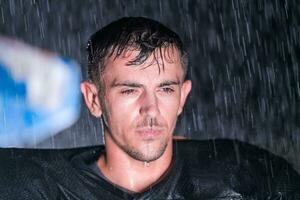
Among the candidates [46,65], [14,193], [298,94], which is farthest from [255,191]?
[46,65]

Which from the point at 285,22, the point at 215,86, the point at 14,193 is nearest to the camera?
the point at 14,193

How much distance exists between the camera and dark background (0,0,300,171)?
3.41 metres

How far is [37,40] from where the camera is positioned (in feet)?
11.4

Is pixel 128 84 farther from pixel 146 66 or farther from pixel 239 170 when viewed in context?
pixel 239 170

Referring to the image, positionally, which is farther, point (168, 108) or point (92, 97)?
point (92, 97)

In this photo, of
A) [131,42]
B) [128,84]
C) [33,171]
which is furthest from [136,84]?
[33,171]

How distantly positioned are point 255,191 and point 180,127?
1.57 metres

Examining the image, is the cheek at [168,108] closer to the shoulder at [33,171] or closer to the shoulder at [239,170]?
the shoulder at [239,170]

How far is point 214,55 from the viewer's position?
352 cm

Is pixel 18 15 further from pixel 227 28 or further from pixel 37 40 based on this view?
pixel 227 28

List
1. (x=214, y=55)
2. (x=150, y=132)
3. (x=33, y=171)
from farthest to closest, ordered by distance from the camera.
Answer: (x=214, y=55) → (x=33, y=171) → (x=150, y=132)

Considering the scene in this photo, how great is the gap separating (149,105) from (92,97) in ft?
0.80

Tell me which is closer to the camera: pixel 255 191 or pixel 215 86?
pixel 255 191

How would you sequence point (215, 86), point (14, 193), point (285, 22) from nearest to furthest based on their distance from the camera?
point (14, 193) < point (285, 22) < point (215, 86)
